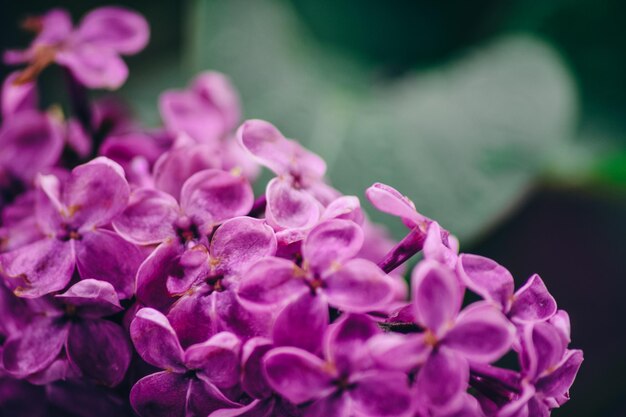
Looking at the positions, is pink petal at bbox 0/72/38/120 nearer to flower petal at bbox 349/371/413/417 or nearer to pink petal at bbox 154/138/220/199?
pink petal at bbox 154/138/220/199

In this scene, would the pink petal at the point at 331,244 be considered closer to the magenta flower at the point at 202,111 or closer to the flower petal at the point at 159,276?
the flower petal at the point at 159,276

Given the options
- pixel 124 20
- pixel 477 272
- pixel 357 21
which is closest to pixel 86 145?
pixel 124 20

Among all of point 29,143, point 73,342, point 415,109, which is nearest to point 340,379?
point 73,342

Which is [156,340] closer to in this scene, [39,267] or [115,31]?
[39,267]

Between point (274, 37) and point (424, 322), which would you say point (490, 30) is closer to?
point (274, 37)

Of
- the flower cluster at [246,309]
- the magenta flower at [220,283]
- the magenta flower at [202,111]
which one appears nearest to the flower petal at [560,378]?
the flower cluster at [246,309]

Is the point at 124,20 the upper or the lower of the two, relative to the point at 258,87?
upper
